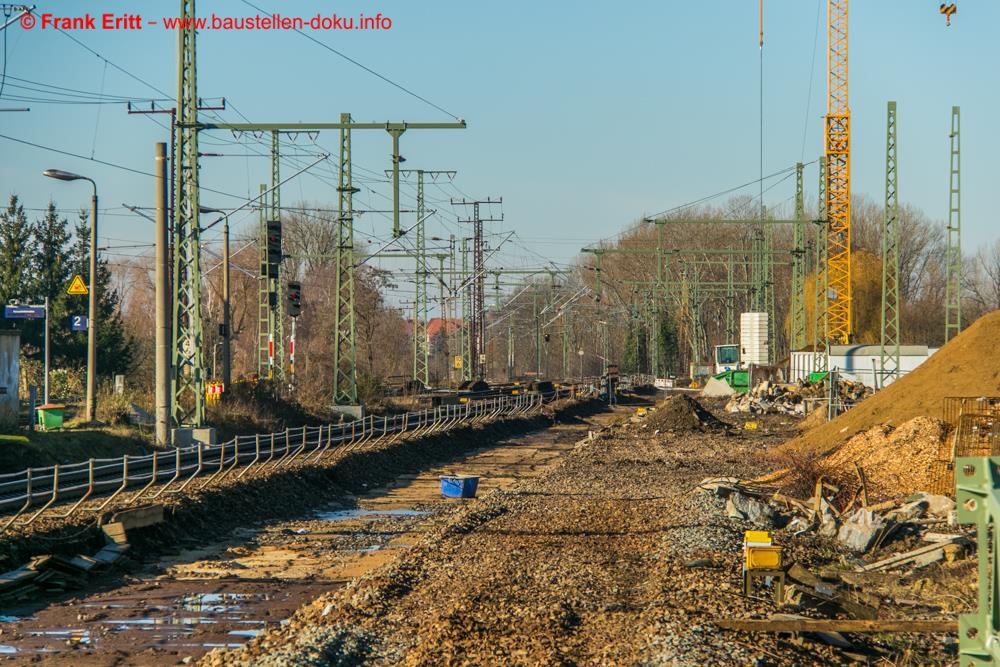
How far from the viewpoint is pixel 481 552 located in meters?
17.3

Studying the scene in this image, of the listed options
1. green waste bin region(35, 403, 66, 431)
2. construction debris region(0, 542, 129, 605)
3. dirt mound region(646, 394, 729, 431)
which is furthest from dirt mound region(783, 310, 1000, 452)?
green waste bin region(35, 403, 66, 431)

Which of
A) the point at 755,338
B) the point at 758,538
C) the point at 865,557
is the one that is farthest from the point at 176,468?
the point at 755,338

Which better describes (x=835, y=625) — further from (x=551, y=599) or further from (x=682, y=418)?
(x=682, y=418)

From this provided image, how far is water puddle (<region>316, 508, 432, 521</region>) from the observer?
78.2ft

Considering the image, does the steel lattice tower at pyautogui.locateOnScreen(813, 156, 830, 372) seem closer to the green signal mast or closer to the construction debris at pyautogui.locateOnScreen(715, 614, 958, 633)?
the green signal mast

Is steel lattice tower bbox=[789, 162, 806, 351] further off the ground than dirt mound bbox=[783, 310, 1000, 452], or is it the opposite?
steel lattice tower bbox=[789, 162, 806, 351]

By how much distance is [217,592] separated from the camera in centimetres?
1517

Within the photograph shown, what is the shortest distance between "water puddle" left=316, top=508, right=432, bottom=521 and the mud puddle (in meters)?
0.02

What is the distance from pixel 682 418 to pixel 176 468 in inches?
1100

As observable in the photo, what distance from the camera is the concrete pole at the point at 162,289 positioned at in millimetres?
28672

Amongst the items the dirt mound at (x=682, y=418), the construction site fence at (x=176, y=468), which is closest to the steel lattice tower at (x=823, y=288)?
the dirt mound at (x=682, y=418)

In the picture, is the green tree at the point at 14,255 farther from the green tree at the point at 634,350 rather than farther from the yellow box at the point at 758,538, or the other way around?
the green tree at the point at 634,350

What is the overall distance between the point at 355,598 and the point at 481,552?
4161 millimetres

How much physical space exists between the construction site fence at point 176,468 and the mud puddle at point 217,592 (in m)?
2.14
